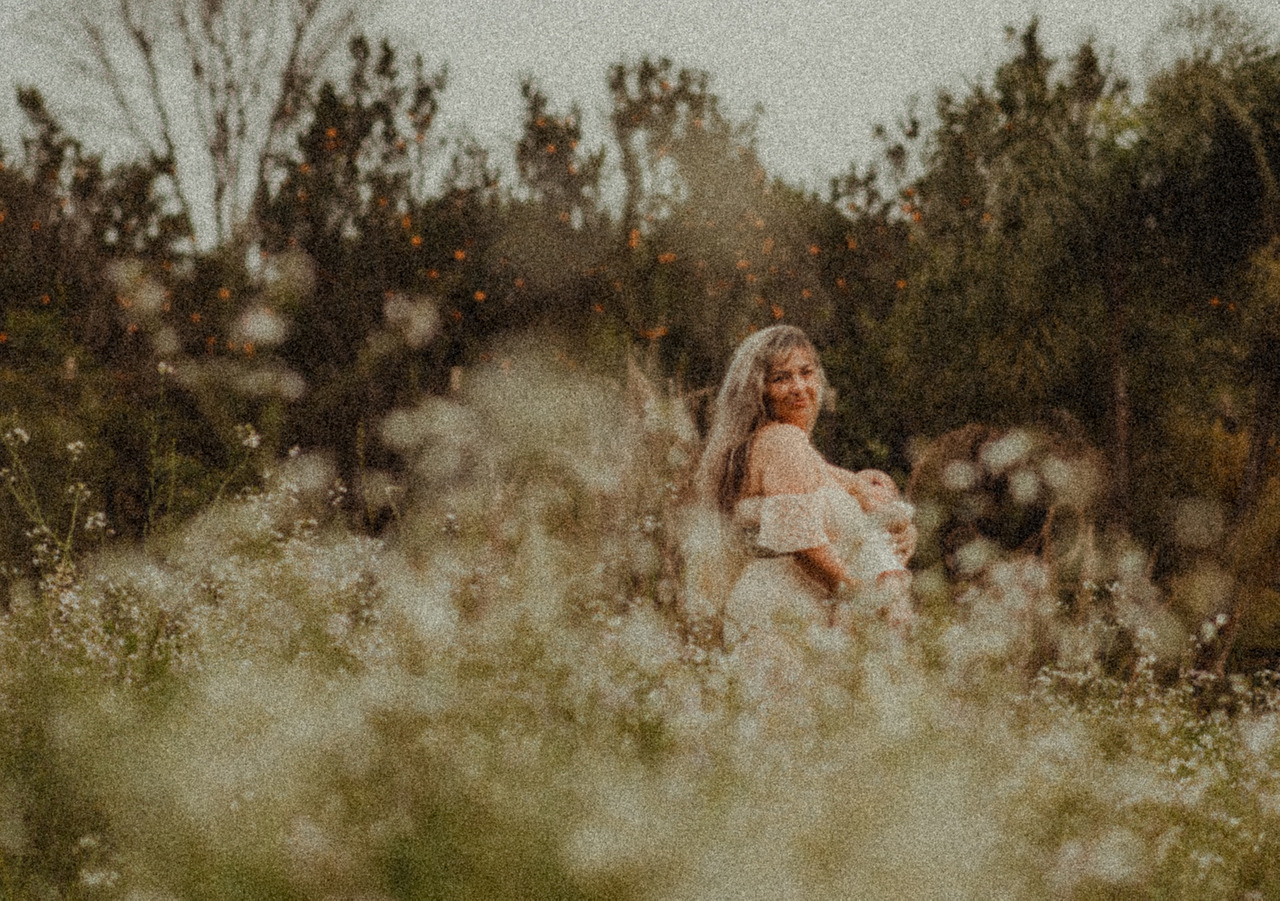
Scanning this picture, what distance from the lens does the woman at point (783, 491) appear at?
3.80 m

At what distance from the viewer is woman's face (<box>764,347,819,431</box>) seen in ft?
13.1

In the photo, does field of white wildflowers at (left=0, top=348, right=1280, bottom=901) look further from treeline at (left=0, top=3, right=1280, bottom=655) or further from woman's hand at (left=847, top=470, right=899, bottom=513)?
treeline at (left=0, top=3, right=1280, bottom=655)

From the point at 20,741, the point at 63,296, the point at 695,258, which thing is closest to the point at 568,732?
the point at 20,741

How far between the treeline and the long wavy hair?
277cm

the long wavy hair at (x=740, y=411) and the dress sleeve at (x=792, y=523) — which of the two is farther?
the long wavy hair at (x=740, y=411)

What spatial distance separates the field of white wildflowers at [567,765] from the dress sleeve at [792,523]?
58cm

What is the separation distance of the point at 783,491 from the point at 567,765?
6.82 feet

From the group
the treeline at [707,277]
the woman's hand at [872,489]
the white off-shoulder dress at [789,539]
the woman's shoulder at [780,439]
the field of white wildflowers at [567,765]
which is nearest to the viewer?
the field of white wildflowers at [567,765]

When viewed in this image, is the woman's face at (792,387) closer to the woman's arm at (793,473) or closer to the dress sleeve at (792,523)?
the woman's arm at (793,473)

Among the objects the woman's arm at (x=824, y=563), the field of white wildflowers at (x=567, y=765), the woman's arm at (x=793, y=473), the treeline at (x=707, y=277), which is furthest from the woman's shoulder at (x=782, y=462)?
the treeline at (x=707, y=277)

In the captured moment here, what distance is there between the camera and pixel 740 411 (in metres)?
4.03

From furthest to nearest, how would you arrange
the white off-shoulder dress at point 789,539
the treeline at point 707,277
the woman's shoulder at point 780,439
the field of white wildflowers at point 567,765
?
the treeline at point 707,277, the woman's shoulder at point 780,439, the white off-shoulder dress at point 789,539, the field of white wildflowers at point 567,765

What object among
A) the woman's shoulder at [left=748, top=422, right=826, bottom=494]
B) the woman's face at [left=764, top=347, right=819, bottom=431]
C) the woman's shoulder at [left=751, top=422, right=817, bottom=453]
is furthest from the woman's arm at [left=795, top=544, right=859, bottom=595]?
the woman's face at [left=764, top=347, right=819, bottom=431]

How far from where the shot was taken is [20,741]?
8.41ft
